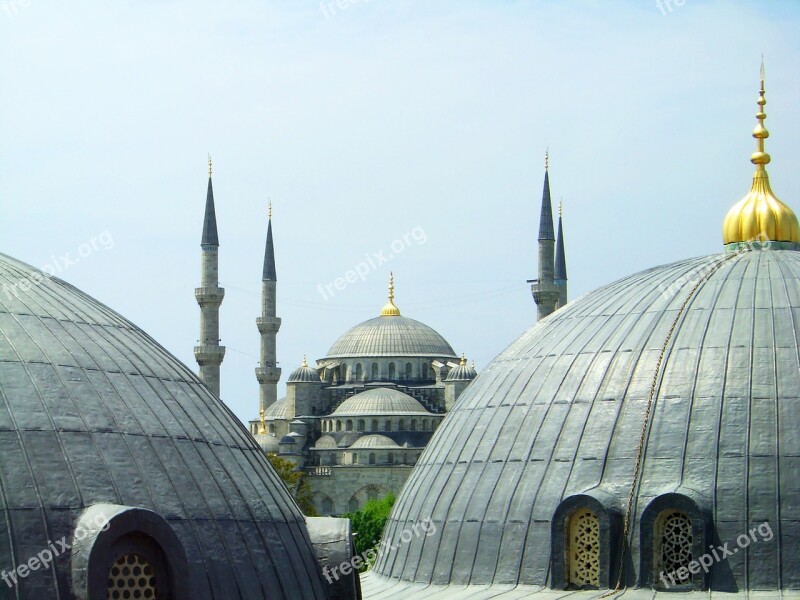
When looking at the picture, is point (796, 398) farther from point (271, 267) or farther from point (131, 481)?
point (271, 267)

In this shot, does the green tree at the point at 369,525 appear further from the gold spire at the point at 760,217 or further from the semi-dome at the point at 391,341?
the gold spire at the point at 760,217

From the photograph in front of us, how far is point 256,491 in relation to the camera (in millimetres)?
14234

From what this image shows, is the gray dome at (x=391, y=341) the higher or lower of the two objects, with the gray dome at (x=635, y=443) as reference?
higher

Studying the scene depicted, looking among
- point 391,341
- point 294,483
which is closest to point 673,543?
point 294,483

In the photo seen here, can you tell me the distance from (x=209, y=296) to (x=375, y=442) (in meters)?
21.4

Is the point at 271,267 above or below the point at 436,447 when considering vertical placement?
above

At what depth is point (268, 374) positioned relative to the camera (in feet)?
330

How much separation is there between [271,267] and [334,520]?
8386cm

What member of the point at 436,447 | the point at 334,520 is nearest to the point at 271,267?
the point at 436,447

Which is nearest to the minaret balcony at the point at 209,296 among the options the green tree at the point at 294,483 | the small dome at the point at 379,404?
the green tree at the point at 294,483

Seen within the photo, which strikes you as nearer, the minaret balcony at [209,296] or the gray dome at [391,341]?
the minaret balcony at [209,296]

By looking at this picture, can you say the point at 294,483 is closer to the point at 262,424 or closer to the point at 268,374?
the point at 262,424

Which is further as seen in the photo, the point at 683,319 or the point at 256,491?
the point at 683,319

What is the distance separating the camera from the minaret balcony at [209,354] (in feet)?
262
